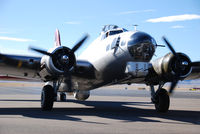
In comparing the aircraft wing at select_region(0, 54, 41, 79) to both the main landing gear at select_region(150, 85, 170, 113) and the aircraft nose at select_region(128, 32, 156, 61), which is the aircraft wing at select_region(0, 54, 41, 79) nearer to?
the aircraft nose at select_region(128, 32, 156, 61)

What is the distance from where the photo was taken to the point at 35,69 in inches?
590

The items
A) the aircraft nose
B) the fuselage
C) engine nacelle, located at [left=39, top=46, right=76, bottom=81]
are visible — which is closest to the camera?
the aircraft nose

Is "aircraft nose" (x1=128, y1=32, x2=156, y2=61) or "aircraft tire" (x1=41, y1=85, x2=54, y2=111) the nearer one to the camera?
"aircraft nose" (x1=128, y1=32, x2=156, y2=61)

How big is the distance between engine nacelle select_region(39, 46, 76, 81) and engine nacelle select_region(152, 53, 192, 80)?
4147 mm

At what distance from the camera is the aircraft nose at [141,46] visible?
12.9 meters

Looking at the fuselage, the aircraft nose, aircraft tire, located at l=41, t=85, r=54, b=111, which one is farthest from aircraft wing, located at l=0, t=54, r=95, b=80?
the aircraft nose

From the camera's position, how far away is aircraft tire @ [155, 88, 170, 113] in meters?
14.9

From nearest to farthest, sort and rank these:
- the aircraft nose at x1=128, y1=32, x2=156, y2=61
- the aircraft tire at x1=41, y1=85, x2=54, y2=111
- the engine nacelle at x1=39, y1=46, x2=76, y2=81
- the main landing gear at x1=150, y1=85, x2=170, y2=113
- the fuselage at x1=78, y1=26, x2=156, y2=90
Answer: the aircraft nose at x1=128, y1=32, x2=156, y2=61, the fuselage at x1=78, y1=26, x2=156, y2=90, the engine nacelle at x1=39, y1=46, x2=76, y2=81, the aircraft tire at x1=41, y1=85, x2=54, y2=111, the main landing gear at x1=150, y1=85, x2=170, y2=113

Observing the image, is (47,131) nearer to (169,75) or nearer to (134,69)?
(134,69)

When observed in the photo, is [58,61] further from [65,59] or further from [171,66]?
[171,66]

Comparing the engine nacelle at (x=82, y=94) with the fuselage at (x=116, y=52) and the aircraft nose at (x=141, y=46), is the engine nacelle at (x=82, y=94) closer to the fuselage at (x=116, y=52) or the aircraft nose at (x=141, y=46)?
the fuselage at (x=116, y=52)

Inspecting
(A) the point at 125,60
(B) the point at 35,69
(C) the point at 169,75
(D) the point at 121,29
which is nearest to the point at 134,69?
(A) the point at 125,60

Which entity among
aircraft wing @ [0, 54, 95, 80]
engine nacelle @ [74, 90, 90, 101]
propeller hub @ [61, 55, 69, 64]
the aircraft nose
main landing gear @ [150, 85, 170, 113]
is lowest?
engine nacelle @ [74, 90, 90, 101]

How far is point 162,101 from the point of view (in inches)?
588
